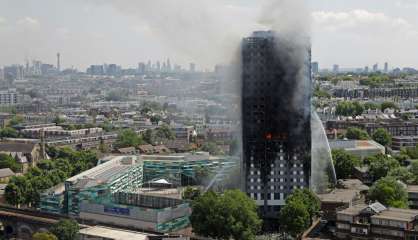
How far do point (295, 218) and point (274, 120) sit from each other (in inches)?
179

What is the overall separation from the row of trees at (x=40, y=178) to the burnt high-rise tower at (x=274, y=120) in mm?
8909

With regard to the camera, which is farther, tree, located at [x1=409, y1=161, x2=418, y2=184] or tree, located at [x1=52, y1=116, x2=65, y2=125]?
tree, located at [x1=52, y1=116, x2=65, y2=125]

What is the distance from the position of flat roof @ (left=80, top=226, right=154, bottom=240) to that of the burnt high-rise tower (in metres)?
4.97

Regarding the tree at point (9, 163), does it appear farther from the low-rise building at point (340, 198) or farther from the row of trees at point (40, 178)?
the low-rise building at point (340, 198)

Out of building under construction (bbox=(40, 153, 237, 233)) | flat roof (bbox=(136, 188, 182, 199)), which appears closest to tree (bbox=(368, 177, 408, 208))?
building under construction (bbox=(40, 153, 237, 233))

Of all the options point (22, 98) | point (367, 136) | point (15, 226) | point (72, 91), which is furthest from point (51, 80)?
point (15, 226)

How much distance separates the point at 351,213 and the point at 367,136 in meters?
22.1

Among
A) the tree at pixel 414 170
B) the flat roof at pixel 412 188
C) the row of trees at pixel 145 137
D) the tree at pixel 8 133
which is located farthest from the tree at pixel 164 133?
the flat roof at pixel 412 188

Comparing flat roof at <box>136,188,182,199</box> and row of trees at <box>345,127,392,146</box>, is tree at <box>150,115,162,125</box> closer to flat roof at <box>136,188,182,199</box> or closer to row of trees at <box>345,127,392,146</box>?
row of trees at <box>345,127,392,146</box>

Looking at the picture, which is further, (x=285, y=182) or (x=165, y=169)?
(x=165, y=169)

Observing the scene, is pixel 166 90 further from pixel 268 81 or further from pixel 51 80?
pixel 268 81

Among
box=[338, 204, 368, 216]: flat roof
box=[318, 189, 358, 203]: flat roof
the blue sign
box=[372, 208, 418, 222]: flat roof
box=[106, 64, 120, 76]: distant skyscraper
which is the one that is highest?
box=[106, 64, 120, 76]: distant skyscraper

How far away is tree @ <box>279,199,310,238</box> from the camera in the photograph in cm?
1966

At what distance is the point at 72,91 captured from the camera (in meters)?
98.4
